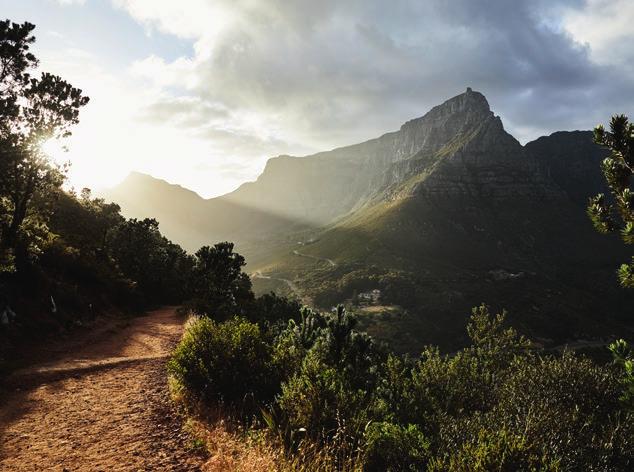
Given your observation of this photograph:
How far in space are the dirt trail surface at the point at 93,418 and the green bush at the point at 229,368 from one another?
109 centimetres

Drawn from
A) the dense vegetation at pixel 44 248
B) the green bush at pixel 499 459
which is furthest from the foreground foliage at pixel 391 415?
the dense vegetation at pixel 44 248

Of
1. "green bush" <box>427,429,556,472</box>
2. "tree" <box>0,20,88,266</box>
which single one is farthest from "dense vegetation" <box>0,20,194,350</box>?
"green bush" <box>427,429,556,472</box>

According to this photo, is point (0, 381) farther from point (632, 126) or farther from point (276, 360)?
point (632, 126)

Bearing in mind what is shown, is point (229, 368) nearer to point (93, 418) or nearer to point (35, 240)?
→ point (93, 418)

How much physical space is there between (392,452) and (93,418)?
8.20m

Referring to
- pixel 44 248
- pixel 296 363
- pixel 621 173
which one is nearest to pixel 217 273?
pixel 44 248

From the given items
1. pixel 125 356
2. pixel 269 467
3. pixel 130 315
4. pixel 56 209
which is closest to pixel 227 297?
pixel 130 315

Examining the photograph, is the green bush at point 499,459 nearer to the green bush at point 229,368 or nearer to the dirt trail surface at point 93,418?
the green bush at point 229,368

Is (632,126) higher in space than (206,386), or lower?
higher

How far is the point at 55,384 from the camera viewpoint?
46.0 ft

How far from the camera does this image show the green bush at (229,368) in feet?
35.0

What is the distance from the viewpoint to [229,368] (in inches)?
437

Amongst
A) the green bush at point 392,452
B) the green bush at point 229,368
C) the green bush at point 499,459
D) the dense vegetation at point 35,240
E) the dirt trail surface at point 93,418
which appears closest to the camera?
the green bush at point 499,459

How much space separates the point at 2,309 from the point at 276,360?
1652 centimetres
